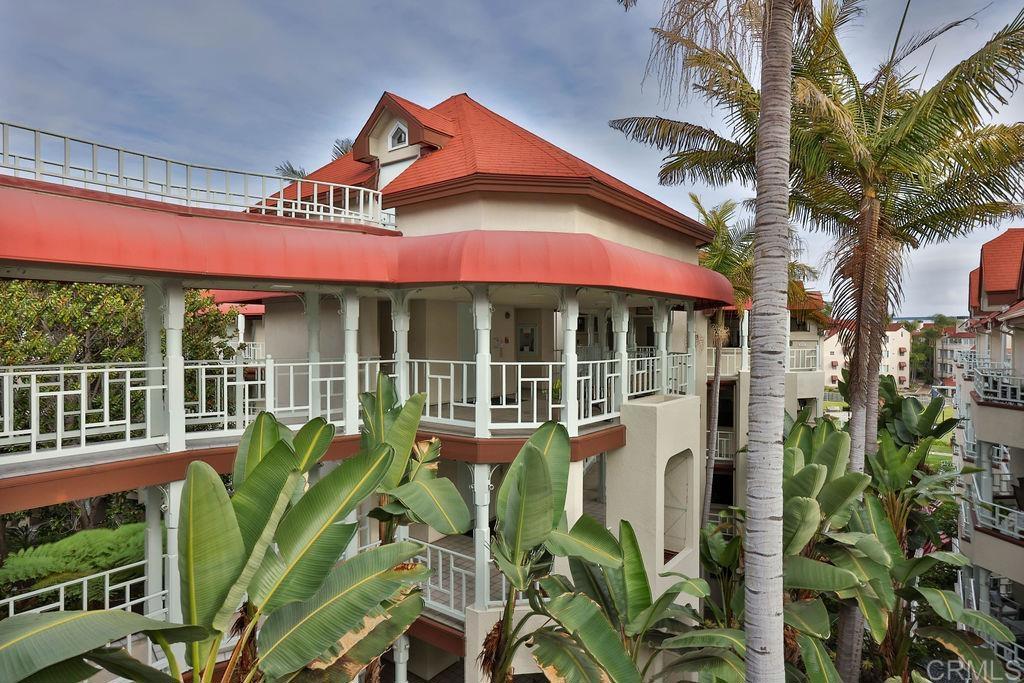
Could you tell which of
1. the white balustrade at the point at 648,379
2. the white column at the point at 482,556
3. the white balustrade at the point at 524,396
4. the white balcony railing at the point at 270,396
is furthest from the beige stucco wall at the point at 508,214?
the white column at the point at 482,556

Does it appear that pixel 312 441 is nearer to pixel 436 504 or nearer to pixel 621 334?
pixel 436 504

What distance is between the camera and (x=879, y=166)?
10.9 metres

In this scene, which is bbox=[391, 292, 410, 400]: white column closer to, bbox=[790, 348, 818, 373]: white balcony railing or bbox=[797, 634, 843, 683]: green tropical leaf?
bbox=[797, 634, 843, 683]: green tropical leaf

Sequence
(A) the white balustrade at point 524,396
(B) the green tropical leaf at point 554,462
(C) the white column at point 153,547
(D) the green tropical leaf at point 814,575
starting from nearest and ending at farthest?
1. (B) the green tropical leaf at point 554,462
2. (D) the green tropical leaf at point 814,575
3. (C) the white column at point 153,547
4. (A) the white balustrade at point 524,396

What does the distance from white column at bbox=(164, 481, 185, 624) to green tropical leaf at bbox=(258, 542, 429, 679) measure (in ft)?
11.8

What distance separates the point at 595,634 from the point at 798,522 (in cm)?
364

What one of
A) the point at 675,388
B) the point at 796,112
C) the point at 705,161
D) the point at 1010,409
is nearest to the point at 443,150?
the point at 705,161

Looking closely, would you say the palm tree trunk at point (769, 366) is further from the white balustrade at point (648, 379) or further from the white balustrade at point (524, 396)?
the white balustrade at point (648, 379)

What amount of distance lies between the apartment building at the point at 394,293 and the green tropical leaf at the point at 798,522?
7.67ft

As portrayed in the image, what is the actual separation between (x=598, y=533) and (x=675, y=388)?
8489mm

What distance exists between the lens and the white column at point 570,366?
373 inches

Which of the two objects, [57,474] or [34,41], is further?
[34,41]

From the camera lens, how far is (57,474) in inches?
271

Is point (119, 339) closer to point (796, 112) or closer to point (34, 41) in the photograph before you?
point (34, 41)
